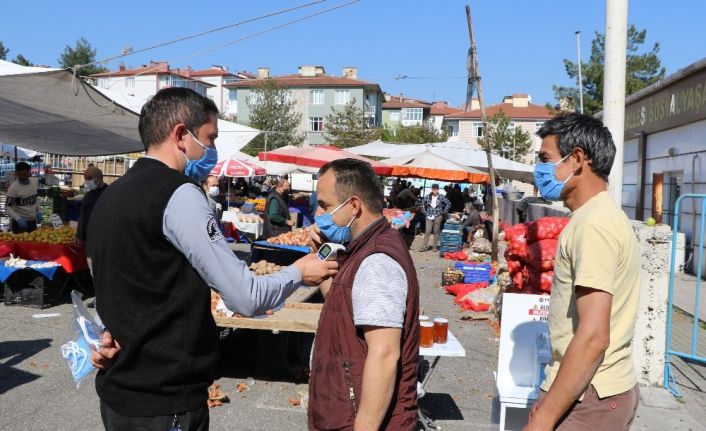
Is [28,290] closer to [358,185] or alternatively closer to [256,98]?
[358,185]

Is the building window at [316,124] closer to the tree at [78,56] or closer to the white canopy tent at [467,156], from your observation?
the tree at [78,56]

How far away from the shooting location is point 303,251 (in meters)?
10.2

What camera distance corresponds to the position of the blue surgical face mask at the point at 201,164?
8.58 ft

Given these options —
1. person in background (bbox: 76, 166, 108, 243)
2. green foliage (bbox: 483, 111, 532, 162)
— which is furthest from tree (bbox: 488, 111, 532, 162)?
person in background (bbox: 76, 166, 108, 243)

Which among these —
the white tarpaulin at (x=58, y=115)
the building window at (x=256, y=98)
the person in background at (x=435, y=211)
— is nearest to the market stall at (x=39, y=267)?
the white tarpaulin at (x=58, y=115)

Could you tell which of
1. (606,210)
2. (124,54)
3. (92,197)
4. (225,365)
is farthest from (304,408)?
(124,54)

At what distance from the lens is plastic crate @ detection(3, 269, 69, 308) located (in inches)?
393

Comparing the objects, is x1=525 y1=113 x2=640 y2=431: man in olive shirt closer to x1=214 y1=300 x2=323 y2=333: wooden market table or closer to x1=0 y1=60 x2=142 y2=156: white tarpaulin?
x1=214 y1=300 x2=323 y2=333: wooden market table

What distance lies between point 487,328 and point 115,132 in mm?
7258

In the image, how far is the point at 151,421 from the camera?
92.0 inches

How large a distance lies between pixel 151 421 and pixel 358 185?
1.17 meters

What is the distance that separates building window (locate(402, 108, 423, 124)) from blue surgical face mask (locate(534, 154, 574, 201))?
99.6m

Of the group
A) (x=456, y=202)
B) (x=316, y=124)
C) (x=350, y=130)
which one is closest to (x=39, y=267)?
(x=456, y=202)

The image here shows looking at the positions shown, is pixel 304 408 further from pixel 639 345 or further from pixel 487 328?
pixel 487 328
